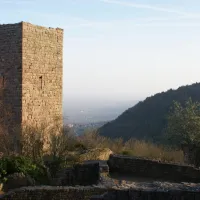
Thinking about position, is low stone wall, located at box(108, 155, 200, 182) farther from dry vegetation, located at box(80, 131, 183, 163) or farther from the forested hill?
the forested hill

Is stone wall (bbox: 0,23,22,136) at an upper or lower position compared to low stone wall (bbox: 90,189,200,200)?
upper

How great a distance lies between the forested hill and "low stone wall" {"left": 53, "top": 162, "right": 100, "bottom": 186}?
2618 centimetres

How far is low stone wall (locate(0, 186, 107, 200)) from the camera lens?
34.9ft

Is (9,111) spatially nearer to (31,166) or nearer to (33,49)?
(33,49)

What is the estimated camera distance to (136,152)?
20.2m

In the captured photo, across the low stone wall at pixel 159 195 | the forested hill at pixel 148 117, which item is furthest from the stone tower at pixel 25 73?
the forested hill at pixel 148 117

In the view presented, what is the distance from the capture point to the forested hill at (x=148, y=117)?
43.5 meters

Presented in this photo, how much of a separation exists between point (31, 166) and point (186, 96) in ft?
125

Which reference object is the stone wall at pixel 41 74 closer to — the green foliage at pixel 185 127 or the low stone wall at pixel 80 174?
the low stone wall at pixel 80 174

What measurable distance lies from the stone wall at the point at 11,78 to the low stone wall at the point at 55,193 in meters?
6.13

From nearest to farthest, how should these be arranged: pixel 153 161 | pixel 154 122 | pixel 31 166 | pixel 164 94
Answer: pixel 31 166
pixel 153 161
pixel 154 122
pixel 164 94

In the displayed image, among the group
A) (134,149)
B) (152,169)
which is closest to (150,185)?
(152,169)

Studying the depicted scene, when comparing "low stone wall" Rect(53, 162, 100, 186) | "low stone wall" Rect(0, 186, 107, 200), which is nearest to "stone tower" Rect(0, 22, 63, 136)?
"low stone wall" Rect(53, 162, 100, 186)

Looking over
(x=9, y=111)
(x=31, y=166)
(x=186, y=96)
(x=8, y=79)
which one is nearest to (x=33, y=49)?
(x=8, y=79)
